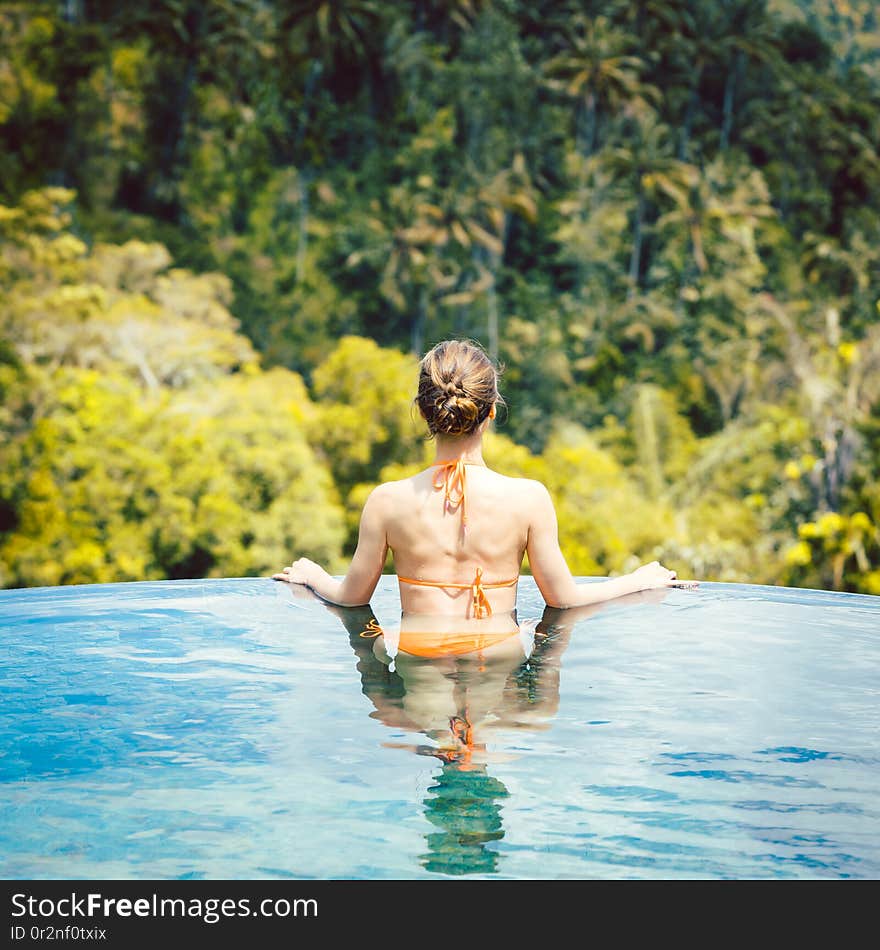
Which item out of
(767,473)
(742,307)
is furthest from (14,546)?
(742,307)

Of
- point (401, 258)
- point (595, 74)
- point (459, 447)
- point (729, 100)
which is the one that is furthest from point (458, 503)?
point (729, 100)

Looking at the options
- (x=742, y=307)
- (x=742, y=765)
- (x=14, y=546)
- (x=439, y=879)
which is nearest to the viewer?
(x=439, y=879)

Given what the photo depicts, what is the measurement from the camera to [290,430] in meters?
19.2

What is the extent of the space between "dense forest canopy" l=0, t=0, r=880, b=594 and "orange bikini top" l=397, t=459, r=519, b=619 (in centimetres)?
1397

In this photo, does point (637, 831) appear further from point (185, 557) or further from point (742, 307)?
point (742, 307)

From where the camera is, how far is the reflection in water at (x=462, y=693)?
6.51 ft

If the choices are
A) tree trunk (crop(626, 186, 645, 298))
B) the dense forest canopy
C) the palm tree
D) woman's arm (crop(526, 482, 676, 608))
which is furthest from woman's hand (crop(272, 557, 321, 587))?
the palm tree

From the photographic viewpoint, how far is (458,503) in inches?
122

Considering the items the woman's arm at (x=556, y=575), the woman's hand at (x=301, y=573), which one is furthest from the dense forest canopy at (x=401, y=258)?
the woman's hand at (x=301, y=573)

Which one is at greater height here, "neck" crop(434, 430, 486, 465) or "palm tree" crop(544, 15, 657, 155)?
"palm tree" crop(544, 15, 657, 155)

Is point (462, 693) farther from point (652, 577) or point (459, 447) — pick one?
point (652, 577)

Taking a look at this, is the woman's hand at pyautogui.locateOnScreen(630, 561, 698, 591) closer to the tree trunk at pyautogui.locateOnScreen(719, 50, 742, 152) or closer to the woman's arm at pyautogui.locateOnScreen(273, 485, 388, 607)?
the woman's arm at pyautogui.locateOnScreen(273, 485, 388, 607)

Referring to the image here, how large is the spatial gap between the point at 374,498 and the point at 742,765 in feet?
3.94

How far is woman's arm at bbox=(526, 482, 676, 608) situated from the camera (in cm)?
317
